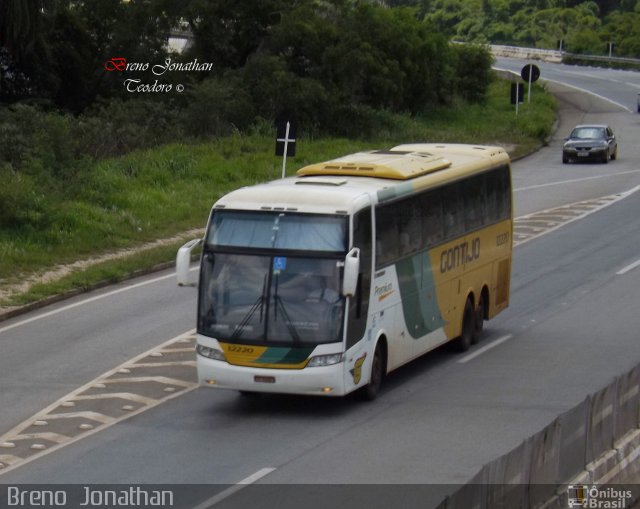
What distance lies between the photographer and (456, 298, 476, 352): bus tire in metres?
20.4

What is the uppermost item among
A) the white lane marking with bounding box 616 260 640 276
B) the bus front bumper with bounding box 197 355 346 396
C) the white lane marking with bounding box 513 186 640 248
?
the bus front bumper with bounding box 197 355 346 396

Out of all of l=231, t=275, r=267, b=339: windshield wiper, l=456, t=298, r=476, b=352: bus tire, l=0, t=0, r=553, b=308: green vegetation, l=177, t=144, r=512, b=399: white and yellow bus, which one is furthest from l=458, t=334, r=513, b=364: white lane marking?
l=0, t=0, r=553, b=308: green vegetation

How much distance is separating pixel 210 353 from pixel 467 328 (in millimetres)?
5716

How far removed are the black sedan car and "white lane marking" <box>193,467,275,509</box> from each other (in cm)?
3575

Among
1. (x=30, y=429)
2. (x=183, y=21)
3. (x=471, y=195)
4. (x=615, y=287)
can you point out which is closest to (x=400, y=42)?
(x=183, y=21)

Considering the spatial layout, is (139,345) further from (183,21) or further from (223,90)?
(183,21)

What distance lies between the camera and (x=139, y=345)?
2083 centimetres

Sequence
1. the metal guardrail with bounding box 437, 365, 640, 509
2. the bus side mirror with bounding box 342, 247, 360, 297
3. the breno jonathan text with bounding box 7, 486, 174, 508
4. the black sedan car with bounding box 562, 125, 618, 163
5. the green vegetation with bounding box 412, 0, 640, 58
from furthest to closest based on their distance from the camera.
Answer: the green vegetation with bounding box 412, 0, 640, 58, the black sedan car with bounding box 562, 125, 618, 163, the bus side mirror with bounding box 342, 247, 360, 297, the breno jonathan text with bounding box 7, 486, 174, 508, the metal guardrail with bounding box 437, 365, 640, 509

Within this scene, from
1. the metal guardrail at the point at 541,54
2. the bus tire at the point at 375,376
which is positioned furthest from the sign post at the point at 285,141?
the metal guardrail at the point at 541,54

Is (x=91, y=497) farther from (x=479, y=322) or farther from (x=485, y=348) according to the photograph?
(x=479, y=322)

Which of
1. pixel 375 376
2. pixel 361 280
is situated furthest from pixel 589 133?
pixel 361 280

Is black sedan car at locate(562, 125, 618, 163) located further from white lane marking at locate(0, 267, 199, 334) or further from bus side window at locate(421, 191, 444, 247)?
bus side window at locate(421, 191, 444, 247)

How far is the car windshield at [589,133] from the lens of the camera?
159ft

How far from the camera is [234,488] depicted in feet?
42.9
